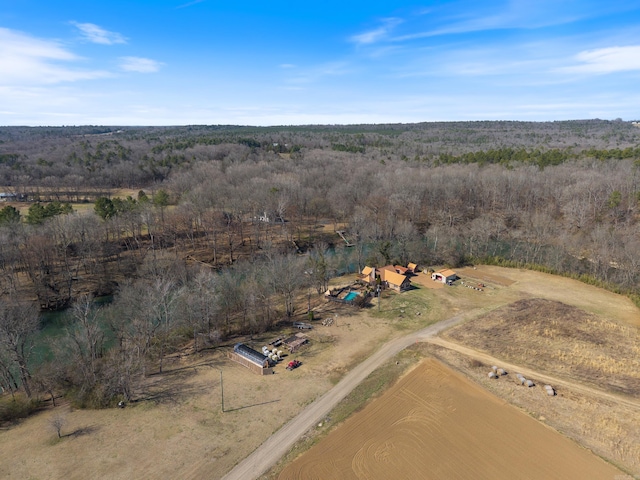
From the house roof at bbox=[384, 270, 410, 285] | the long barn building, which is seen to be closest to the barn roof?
the long barn building

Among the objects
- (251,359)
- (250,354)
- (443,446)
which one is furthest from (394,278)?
(443,446)

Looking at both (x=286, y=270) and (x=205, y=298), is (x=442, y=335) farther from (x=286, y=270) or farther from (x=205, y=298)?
(x=205, y=298)

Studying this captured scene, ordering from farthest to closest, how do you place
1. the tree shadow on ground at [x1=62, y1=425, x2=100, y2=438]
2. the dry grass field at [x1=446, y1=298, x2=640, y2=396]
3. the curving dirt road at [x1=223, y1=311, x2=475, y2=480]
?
the dry grass field at [x1=446, y1=298, x2=640, y2=396], the tree shadow on ground at [x1=62, y1=425, x2=100, y2=438], the curving dirt road at [x1=223, y1=311, x2=475, y2=480]

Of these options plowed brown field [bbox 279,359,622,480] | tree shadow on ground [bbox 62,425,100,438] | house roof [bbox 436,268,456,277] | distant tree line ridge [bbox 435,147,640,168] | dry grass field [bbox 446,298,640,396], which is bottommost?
dry grass field [bbox 446,298,640,396]

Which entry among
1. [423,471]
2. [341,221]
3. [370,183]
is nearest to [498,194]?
[370,183]

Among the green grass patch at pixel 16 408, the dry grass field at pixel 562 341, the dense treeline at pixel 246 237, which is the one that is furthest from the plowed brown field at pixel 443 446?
the green grass patch at pixel 16 408

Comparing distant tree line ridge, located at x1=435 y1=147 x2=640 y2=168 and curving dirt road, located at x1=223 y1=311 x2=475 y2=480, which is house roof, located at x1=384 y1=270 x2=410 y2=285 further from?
distant tree line ridge, located at x1=435 y1=147 x2=640 y2=168

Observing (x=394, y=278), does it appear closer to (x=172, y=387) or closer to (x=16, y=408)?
(x=172, y=387)
